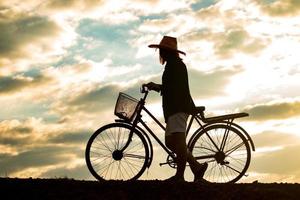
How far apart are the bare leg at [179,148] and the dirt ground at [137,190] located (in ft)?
2.04

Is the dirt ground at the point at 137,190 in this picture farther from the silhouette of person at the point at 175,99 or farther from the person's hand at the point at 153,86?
the person's hand at the point at 153,86

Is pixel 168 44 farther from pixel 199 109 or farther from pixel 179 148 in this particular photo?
pixel 179 148

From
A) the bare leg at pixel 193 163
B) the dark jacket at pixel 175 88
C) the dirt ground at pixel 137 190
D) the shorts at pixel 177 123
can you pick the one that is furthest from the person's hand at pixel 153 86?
the dirt ground at pixel 137 190

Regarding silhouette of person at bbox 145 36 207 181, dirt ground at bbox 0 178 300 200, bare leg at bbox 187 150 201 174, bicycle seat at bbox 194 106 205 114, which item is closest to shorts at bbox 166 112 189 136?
silhouette of person at bbox 145 36 207 181

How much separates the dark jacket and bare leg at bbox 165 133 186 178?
46 centimetres

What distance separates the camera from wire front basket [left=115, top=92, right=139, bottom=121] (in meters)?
12.4

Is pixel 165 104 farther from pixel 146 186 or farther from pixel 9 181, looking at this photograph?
pixel 9 181

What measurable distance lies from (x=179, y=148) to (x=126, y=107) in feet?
5.15

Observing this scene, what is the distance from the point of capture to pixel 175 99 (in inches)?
451

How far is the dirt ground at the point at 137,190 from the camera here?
1028cm

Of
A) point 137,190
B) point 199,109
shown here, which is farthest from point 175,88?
point 137,190

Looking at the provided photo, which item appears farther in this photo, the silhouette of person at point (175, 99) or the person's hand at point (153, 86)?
the person's hand at point (153, 86)

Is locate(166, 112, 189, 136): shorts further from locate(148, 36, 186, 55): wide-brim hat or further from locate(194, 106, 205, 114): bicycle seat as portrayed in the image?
locate(148, 36, 186, 55): wide-brim hat

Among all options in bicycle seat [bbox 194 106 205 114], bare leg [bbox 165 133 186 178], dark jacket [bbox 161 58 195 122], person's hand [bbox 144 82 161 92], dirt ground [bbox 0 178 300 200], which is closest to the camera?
dirt ground [bbox 0 178 300 200]
